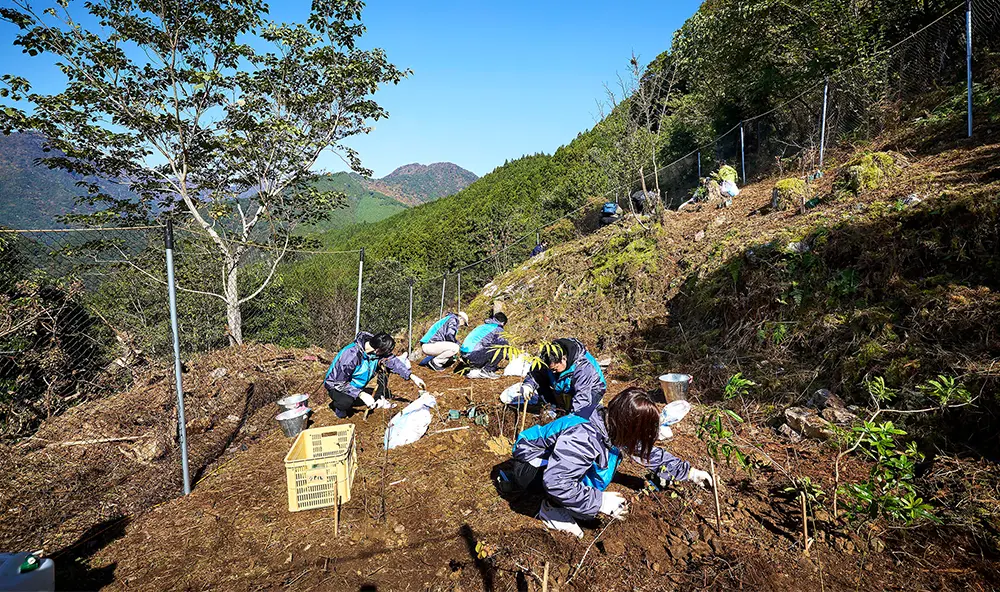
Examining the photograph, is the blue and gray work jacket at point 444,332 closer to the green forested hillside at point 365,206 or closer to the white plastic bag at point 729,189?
the white plastic bag at point 729,189

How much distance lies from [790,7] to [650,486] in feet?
32.6

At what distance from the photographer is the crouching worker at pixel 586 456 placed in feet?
7.95

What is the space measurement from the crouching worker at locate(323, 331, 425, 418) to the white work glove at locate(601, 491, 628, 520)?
281cm

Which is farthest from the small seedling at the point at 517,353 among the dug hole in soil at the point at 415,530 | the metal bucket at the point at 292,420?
the metal bucket at the point at 292,420

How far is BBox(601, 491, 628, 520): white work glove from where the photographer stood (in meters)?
2.64

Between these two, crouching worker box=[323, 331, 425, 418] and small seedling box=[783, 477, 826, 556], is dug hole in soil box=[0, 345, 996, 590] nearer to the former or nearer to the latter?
small seedling box=[783, 477, 826, 556]

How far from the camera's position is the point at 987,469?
2.47m

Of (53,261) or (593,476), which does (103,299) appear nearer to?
(53,261)

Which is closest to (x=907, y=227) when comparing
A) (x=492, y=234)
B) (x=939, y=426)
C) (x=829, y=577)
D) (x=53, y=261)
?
(x=939, y=426)

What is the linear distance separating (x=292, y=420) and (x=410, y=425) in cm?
134

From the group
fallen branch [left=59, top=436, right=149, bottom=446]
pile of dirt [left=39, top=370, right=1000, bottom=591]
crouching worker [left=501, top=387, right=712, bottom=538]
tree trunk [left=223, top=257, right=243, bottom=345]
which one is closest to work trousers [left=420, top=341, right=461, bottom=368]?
pile of dirt [left=39, top=370, right=1000, bottom=591]

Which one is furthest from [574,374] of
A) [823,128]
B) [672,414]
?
[823,128]

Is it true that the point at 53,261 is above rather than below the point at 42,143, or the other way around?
below

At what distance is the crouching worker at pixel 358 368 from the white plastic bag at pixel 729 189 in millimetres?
7644
